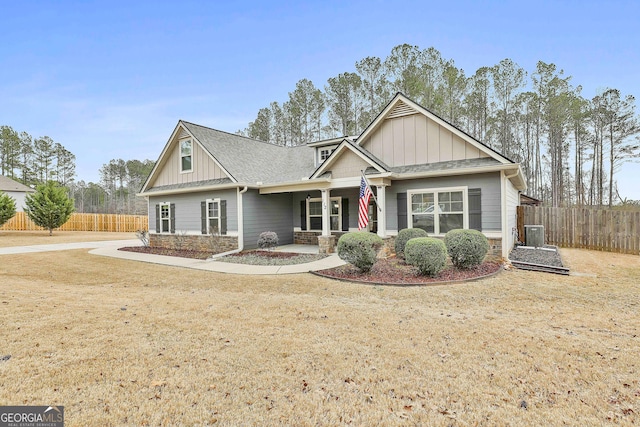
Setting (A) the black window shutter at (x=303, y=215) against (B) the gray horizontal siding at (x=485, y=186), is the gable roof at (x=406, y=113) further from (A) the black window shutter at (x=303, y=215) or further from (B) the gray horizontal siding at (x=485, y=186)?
(A) the black window shutter at (x=303, y=215)

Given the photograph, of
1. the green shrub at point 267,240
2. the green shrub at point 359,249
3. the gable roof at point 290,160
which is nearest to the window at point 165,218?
the gable roof at point 290,160

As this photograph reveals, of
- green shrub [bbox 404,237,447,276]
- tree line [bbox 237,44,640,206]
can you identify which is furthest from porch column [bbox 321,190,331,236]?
tree line [bbox 237,44,640,206]

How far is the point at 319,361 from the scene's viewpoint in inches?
135

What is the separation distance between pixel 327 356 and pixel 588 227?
1481 centimetres

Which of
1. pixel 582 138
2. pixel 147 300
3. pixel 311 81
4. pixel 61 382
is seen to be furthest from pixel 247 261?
pixel 582 138

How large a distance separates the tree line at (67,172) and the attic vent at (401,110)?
33892mm

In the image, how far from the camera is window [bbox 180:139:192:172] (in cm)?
1537

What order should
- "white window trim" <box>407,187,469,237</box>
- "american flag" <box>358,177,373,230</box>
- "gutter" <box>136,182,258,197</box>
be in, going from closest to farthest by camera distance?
"american flag" <box>358,177,373,230</box>, "white window trim" <box>407,187,469,237</box>, "gutter" <box>136,182,258,197</box>

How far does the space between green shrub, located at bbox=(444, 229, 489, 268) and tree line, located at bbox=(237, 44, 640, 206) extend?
16.3 m

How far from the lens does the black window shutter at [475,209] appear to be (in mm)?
10180

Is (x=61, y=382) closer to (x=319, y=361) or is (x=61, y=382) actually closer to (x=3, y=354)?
(x=3, y=354)

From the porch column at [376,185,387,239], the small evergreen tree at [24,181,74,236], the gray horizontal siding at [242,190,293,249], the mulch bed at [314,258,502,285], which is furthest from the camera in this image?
the small evergreen tree at [24,181,74,236]

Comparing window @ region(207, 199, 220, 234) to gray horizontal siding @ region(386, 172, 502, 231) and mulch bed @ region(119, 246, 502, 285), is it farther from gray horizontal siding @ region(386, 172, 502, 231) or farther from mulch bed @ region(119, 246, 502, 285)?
gray horizontal siding @ region(386, 172, 502, 231)

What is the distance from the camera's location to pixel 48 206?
22.5 m
